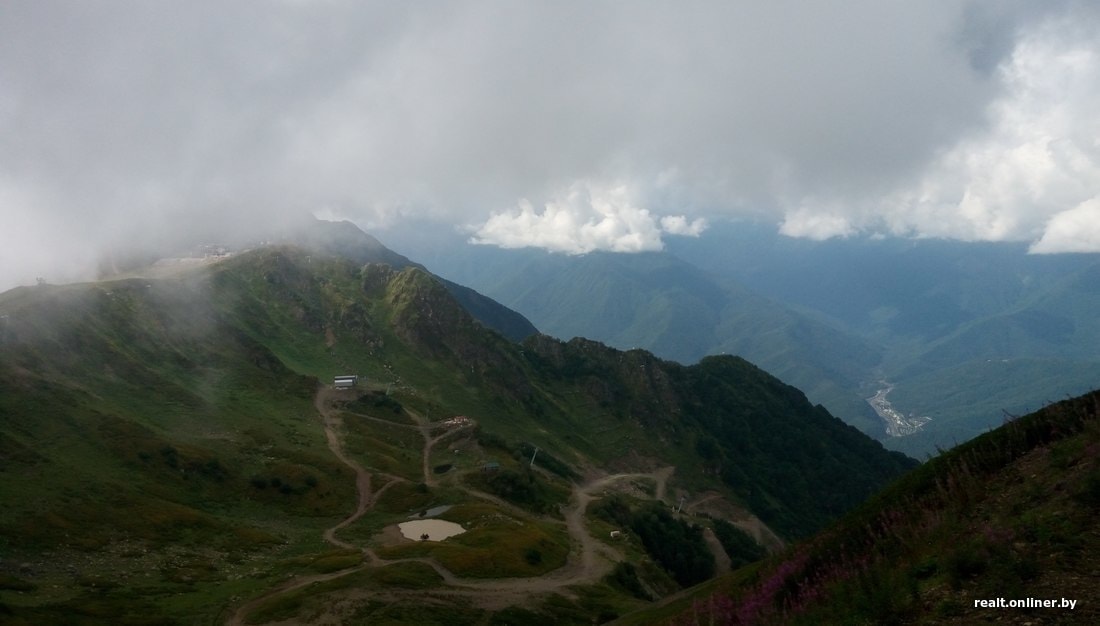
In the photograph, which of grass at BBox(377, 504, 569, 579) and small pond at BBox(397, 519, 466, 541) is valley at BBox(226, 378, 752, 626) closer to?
grass at BBox(377, 504, 569, 579)

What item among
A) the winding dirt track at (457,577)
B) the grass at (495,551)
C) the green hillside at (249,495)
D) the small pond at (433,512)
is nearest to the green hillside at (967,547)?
the winding dirt track at (457,577)

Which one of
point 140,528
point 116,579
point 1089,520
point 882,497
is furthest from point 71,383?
point 1089,520

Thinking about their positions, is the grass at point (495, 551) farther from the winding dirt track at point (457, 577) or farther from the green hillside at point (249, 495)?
the winding dirt track at point (457, 577)

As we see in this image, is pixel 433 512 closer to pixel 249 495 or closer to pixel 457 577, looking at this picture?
pixel 249 495

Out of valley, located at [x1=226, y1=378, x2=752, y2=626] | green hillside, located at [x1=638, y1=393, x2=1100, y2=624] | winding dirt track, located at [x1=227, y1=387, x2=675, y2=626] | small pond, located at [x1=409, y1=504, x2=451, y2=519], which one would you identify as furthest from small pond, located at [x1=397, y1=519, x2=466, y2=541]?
green hillside, located at [x1=638, y1=393, x2=1100, y2=624]

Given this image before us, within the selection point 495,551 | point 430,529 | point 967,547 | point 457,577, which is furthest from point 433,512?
point 967,547

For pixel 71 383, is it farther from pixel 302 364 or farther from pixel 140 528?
pixel 302 364

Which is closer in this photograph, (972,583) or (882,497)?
(972,583)
